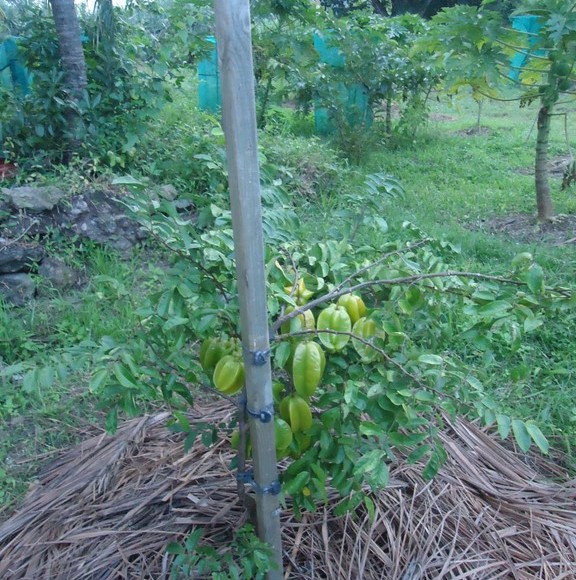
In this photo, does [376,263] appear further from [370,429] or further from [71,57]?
[71,57]

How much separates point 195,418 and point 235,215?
1394mm

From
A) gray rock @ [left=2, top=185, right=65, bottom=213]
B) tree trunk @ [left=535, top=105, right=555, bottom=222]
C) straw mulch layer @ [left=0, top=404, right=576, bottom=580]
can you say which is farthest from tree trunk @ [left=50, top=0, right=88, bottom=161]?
tree trunk @ [left=535, top=105, right=555, bottom=222]

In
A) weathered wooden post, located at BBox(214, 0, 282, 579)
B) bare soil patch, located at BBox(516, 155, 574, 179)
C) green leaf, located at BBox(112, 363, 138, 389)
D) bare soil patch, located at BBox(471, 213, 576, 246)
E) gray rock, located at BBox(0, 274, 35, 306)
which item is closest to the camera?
weathered wooden post, located at BBox(214, 0, 282, 579)

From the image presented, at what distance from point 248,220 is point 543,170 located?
4.37 metres

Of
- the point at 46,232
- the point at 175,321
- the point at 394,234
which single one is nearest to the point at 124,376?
the point at 175,321

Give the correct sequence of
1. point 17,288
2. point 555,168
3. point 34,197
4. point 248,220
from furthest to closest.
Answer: point 555,168, point 34,197, point 17,288, point 248,220

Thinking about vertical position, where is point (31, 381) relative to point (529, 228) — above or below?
above

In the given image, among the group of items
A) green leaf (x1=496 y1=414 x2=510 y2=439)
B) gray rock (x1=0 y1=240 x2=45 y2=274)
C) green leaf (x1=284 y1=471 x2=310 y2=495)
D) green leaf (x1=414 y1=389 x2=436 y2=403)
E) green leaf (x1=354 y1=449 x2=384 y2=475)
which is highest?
green leaf (x1=414 y1=389 x2=436 y2=403)

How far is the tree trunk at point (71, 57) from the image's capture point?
4.71m

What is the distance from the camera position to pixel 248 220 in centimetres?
129

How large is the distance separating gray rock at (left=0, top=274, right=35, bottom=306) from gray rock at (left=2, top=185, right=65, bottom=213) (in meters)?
0.50

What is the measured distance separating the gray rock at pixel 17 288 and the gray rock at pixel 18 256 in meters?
0.06

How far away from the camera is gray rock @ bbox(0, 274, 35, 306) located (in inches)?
154

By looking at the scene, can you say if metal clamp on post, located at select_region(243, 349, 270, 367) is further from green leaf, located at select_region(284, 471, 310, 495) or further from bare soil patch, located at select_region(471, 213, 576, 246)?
bare soil patch, located at select_region(471, 213, 576, 246)
